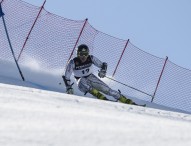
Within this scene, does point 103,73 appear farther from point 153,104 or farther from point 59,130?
point 59,130

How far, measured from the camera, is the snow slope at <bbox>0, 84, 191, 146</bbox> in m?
1.16

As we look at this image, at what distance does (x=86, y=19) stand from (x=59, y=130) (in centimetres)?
982

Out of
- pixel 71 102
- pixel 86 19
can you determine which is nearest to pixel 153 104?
pixel 86 19

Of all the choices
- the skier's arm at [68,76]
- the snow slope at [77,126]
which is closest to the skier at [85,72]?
the skier's arm at [68,76]

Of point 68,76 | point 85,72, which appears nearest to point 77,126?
point 68,76

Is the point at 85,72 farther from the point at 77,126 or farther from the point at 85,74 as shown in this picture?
the point at 77,126

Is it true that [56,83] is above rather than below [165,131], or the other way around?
below

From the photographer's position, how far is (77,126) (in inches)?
49.0

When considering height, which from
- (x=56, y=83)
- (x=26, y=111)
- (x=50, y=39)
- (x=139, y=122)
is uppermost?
(x=139, y=122)

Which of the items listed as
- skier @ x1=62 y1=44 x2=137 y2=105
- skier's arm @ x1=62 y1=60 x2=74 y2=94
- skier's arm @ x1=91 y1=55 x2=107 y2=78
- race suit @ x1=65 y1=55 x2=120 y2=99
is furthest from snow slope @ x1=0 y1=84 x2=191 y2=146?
skier's arm @ x1=91 y1=55 x2=107 y2=78

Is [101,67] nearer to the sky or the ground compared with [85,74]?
nearer to the sky

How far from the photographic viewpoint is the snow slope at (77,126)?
1.16m

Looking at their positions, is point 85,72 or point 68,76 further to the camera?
point 85,72

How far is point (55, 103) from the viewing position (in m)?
1.47
